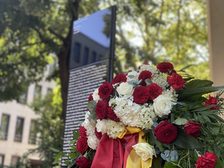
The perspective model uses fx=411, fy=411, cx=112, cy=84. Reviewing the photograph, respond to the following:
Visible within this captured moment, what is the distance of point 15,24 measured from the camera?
26.8 ft

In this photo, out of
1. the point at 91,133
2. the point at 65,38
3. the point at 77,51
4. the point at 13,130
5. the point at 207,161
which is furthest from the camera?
the point at 13,130

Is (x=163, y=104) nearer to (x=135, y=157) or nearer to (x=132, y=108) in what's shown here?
(x=132, y=108)

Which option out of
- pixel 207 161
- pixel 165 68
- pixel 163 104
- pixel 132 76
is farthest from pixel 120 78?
pixel 207 161

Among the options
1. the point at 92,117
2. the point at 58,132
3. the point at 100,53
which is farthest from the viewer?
the point at 58,132

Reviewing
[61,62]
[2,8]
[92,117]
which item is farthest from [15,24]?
[92,117]

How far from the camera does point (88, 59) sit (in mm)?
4285

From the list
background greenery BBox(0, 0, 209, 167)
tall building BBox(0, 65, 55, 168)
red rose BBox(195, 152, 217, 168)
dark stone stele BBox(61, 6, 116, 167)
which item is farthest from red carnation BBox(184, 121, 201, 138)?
tall building BBox(0, 65, 55, 168)

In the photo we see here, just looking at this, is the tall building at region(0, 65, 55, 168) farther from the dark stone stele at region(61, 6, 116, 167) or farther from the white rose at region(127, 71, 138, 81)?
the white rose at region(127, 71, 138, 81)

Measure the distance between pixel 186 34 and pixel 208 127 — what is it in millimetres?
9201

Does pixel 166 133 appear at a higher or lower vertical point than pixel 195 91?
lower

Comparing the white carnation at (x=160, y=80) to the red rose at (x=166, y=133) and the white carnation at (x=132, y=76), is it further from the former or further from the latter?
the red rose at (x=166, y=133)

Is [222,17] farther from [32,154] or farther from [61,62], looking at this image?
[32,154]

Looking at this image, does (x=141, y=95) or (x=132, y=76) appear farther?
(x=132, y=76)

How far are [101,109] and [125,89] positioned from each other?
0.13m
